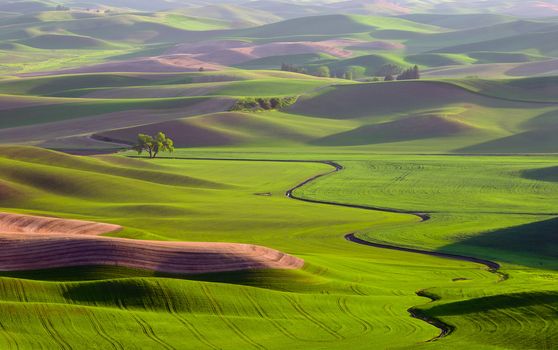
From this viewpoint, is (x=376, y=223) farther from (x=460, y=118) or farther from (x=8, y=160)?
(x=460, y=118)

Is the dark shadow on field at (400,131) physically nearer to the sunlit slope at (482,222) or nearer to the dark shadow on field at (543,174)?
the sunlit slope at (482,222)

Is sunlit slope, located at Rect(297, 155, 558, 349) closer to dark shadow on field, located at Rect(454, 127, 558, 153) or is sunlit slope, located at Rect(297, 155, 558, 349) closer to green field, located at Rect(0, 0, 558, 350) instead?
green field, located at Rect(0, 0, 558, 350)

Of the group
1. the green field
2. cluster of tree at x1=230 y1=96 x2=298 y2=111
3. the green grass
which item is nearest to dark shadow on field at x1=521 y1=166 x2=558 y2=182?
the green grass

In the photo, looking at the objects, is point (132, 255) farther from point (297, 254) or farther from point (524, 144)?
point (524, 144)

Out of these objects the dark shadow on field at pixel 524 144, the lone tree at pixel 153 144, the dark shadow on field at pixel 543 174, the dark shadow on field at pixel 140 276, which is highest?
the dark shadow on field at pixel 140 276

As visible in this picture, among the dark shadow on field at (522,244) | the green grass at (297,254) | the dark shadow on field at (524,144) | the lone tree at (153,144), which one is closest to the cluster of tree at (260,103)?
the green grass at (297,254)

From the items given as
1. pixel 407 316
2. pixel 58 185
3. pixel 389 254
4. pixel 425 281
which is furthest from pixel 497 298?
pixel 58 185

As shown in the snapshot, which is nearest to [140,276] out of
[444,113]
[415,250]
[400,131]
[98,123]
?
[415,250]
